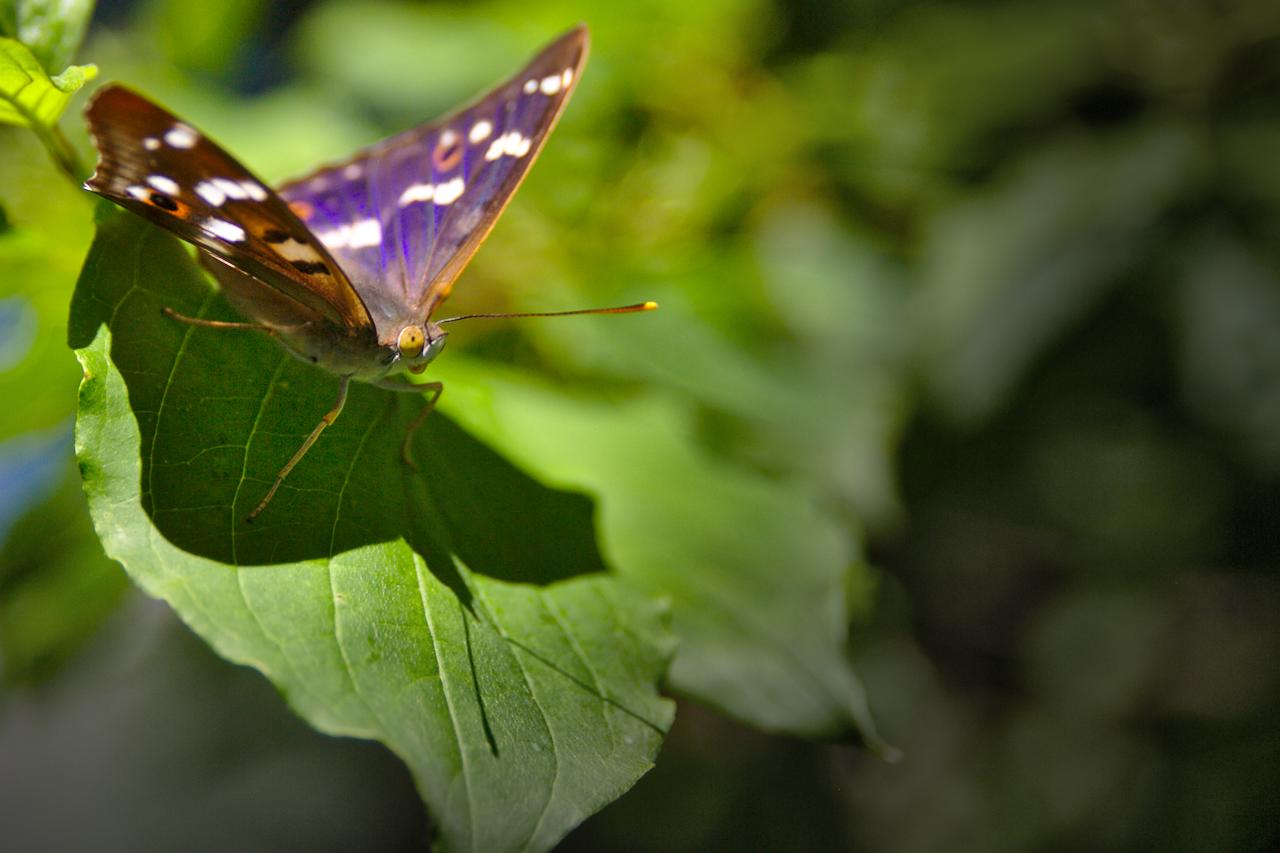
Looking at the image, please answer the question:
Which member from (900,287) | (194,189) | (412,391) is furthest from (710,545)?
(900,287)

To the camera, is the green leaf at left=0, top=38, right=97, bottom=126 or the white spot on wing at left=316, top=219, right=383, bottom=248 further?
the white spot on wing at left=316, top=219, right=383, bottom=248

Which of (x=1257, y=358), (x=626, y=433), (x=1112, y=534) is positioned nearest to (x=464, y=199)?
(x=626, y=433)

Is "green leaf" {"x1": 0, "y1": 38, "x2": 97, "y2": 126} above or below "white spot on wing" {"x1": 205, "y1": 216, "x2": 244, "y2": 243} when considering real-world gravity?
above

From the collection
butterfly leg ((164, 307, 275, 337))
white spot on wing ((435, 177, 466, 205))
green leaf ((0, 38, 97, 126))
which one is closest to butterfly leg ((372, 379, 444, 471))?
butterfly leg ((164, 307, 275, 337))

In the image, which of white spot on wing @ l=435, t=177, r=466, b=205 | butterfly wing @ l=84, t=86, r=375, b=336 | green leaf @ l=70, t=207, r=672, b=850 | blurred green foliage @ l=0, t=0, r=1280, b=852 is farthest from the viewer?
blurred green foliage @ l=0, t=0, r=1280, b=852

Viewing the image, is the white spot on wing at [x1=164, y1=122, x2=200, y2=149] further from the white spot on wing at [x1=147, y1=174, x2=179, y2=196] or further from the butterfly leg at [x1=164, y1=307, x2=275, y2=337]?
the butterfly leg at [x1=164, y1=307, x2=275, y2=337]

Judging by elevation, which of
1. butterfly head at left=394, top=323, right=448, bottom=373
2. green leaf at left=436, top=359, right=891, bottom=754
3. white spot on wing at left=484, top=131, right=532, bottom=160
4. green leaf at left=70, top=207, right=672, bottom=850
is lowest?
green leaf at left=436, top=359, right=891, bottom=754

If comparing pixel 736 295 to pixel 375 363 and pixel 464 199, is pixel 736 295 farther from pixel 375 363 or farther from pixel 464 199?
pixel 375 363
